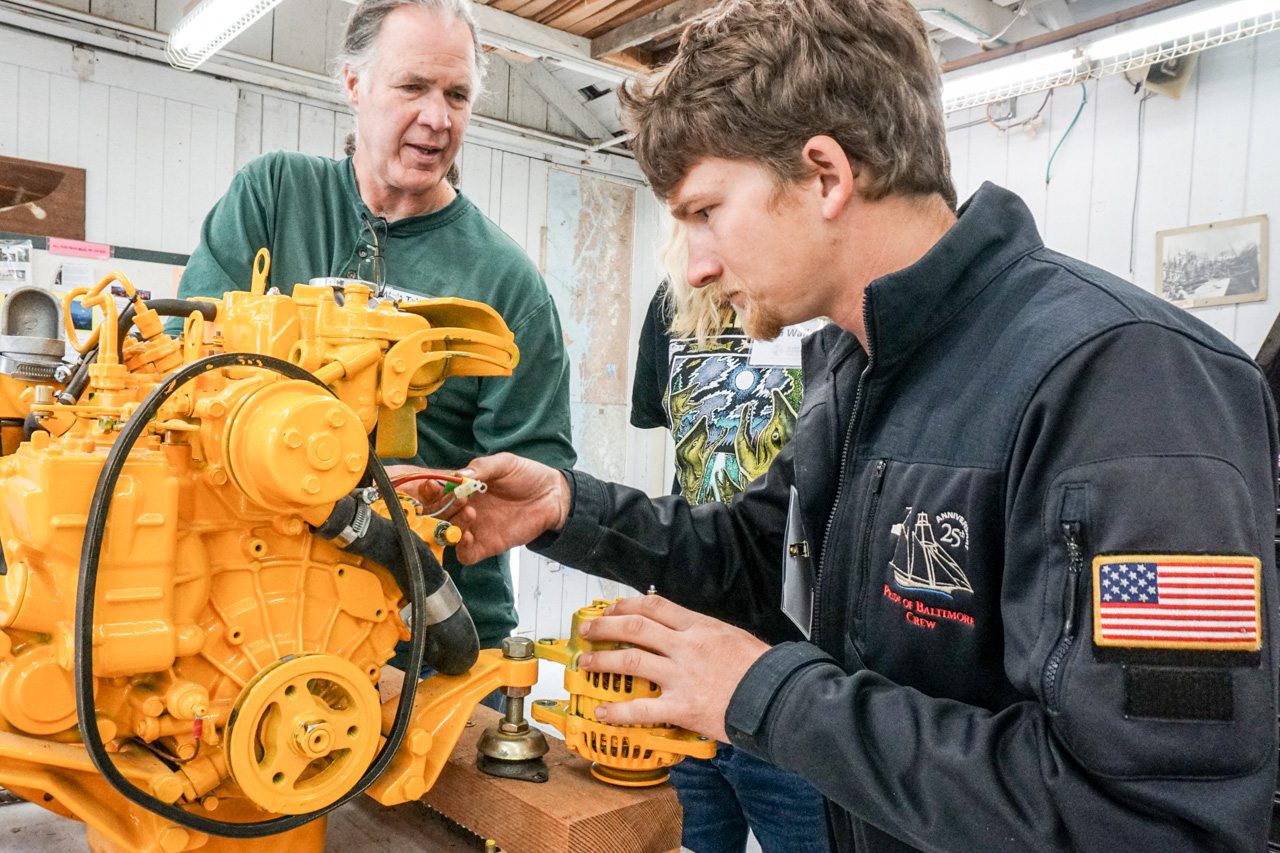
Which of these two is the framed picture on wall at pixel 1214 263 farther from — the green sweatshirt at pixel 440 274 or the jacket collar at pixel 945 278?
the jacket collar at pixel 945 278

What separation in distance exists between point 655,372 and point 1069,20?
2412 mm

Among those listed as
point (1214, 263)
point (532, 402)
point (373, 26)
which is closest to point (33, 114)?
point (373, 26)

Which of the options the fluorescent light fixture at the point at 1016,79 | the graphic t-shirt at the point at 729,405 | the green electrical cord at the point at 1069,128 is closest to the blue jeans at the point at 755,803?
the graphic t-shirt at the point at 729,405

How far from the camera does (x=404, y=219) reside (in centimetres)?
174

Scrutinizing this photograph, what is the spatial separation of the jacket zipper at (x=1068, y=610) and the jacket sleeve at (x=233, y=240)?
1.41 metres

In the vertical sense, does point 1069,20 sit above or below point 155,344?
above

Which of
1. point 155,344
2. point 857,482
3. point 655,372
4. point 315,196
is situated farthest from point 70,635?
point 655,372

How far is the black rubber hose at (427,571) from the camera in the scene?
0.96m

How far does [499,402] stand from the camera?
1.65 metres

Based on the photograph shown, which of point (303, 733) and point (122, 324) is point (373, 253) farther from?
point (303, 733)

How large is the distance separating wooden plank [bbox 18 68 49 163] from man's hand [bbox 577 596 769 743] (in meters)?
3.57

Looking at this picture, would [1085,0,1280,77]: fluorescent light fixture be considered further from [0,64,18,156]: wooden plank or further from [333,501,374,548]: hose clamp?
A: [0,64,18,156]: wooden plank

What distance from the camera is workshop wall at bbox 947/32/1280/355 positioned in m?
3.22

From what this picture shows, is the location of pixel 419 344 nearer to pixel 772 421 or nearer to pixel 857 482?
→ pixel 857 482
